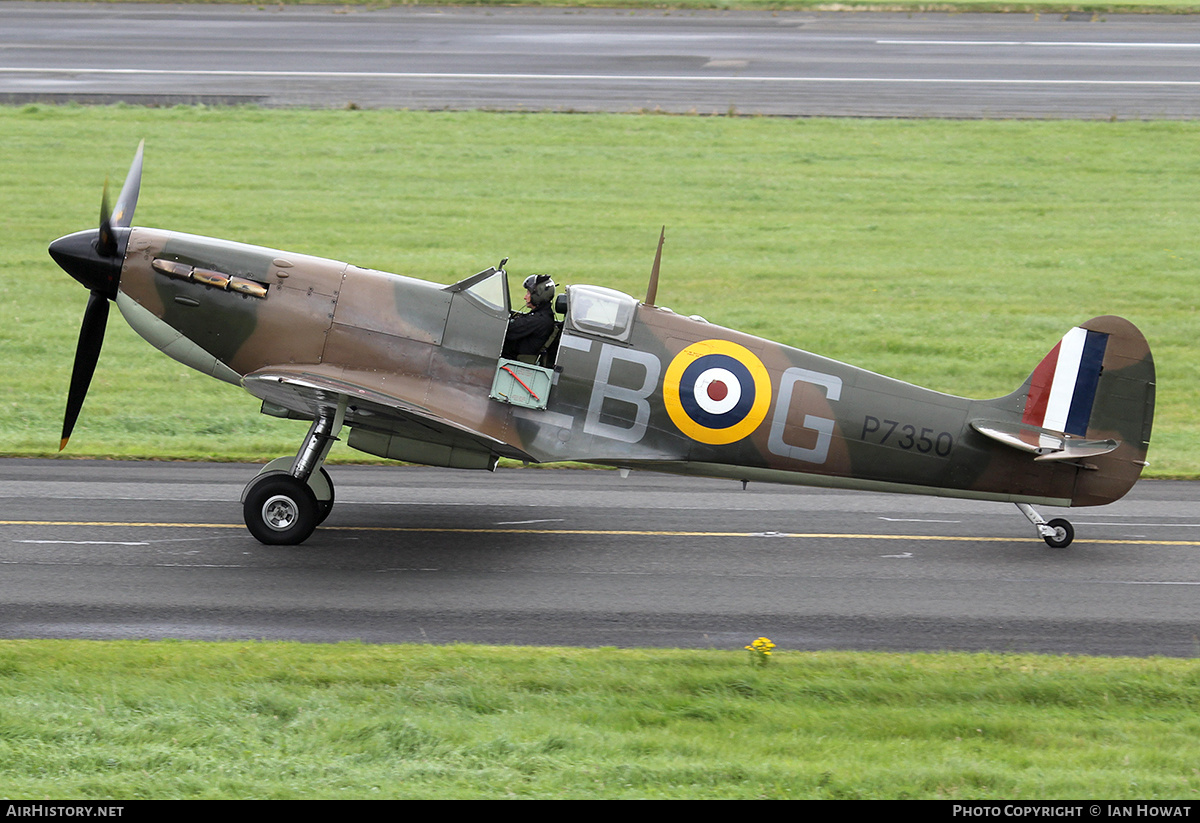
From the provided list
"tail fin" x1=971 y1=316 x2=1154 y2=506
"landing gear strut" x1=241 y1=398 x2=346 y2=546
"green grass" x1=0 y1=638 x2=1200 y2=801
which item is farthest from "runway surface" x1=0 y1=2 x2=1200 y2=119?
"green grass" x1=0 y1=638 x2=1200 y2=801

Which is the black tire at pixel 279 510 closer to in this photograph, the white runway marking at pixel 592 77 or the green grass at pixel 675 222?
the green grass at pixel 675 222

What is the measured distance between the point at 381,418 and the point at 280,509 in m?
1.36

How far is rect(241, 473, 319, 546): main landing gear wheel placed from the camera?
1201cm

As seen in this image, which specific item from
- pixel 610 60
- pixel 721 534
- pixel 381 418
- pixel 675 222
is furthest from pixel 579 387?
pixel 610 60

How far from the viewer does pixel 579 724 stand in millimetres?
8336

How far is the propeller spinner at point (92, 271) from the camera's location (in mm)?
12266

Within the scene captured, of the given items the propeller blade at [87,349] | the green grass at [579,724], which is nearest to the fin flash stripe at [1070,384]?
the green grass at [579,724]

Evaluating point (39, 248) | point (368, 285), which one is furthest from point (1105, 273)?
point (39, 248)

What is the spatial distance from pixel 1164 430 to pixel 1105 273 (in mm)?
7588

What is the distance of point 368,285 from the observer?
1238 centimetres

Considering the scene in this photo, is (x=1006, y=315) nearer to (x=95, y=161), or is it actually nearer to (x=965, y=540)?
(x=965, y=540)

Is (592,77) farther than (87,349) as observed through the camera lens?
Yes

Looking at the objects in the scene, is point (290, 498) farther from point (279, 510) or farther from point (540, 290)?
point (540, 290)
